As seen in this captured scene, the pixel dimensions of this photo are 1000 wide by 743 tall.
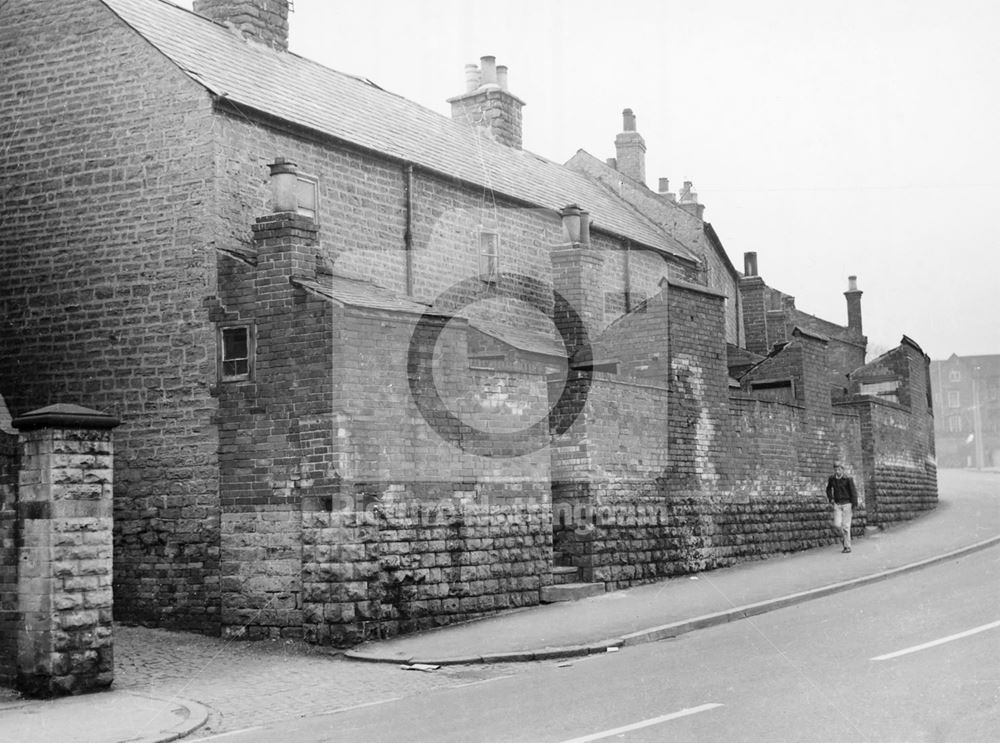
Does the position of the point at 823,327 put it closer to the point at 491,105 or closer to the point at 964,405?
the point at 491,105

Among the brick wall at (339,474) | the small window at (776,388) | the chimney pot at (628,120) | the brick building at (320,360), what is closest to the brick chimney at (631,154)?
the chimney pot at (628,120)

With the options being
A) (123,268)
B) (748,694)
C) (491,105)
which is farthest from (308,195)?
(491,105)

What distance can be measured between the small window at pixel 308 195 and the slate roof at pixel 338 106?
0.80m

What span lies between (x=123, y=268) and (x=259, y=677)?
21.5ft

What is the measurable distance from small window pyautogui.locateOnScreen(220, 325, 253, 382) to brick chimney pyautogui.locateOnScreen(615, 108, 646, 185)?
932 inches

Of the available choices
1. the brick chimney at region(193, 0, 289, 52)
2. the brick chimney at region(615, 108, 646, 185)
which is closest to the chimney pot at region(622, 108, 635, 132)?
the brick chimney at region(615, 108, 646, 185)

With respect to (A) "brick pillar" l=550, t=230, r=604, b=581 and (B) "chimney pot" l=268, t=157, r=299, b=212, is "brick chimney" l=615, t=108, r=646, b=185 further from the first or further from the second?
(B) "chimney pot" l=268, t=157, r=299, b=212

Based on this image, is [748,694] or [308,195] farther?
[308,195]

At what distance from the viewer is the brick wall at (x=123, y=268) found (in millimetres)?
15070

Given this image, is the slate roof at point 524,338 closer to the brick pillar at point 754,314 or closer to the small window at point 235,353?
the small window at point 235,353

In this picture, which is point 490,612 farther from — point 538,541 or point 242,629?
point 242,629

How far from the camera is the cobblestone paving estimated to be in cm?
1066

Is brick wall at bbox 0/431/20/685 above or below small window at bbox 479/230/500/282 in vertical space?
below

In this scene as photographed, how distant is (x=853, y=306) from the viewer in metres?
44.9
